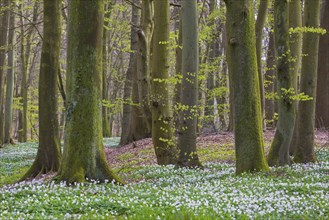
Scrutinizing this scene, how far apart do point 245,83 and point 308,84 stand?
4083mm

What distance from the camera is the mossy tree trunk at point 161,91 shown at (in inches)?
614

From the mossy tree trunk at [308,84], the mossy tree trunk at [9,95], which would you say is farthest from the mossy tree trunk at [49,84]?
the mossy tree trunk at [9,95]

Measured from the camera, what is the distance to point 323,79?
2458 cm

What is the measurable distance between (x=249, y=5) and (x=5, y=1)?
66.8ft

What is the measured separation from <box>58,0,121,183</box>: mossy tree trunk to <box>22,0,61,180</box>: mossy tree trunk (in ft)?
17.1

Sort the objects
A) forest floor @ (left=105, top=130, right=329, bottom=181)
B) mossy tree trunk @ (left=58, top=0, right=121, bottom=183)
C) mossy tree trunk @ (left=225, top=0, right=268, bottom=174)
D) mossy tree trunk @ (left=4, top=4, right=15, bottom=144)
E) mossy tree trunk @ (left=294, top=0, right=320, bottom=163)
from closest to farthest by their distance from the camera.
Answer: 1. mossy tree trunk @ (left=58, top=0, right=121, bottom=183)
2. mossy tree trunk @ (left=225, top=0, right=268, bottom=174)
3. mossy tree trunk @ (left=294, top=0, right=320, bottom=163)
4. forest floor @ (left=105, top=130, right=329, bottom=181)
5. mossy tree trunk @ (left=4, top=4, right=15, bottom=144)

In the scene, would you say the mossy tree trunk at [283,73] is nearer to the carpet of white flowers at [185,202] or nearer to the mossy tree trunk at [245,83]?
the mossy tree trunk at [245,83]

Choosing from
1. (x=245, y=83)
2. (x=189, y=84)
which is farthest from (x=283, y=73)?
(x=189, y=84)

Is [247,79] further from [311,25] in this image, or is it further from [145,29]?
[145,29]

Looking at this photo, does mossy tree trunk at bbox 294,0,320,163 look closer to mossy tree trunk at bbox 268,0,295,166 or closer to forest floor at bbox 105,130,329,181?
mossy tree trunk at bbox 268,0,295,166

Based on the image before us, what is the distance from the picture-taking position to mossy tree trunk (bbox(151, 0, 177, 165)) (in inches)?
614

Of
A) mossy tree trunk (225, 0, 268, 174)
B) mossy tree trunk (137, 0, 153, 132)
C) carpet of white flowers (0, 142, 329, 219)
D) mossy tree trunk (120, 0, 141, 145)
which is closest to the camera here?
carpet of white flowers (0, 142, 329, 219)

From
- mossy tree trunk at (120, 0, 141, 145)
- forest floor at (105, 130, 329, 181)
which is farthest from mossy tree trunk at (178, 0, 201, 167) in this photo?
mossy tree trunk at (120, 0, 141, 145)

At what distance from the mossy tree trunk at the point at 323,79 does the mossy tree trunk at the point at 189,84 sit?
1327 cm
